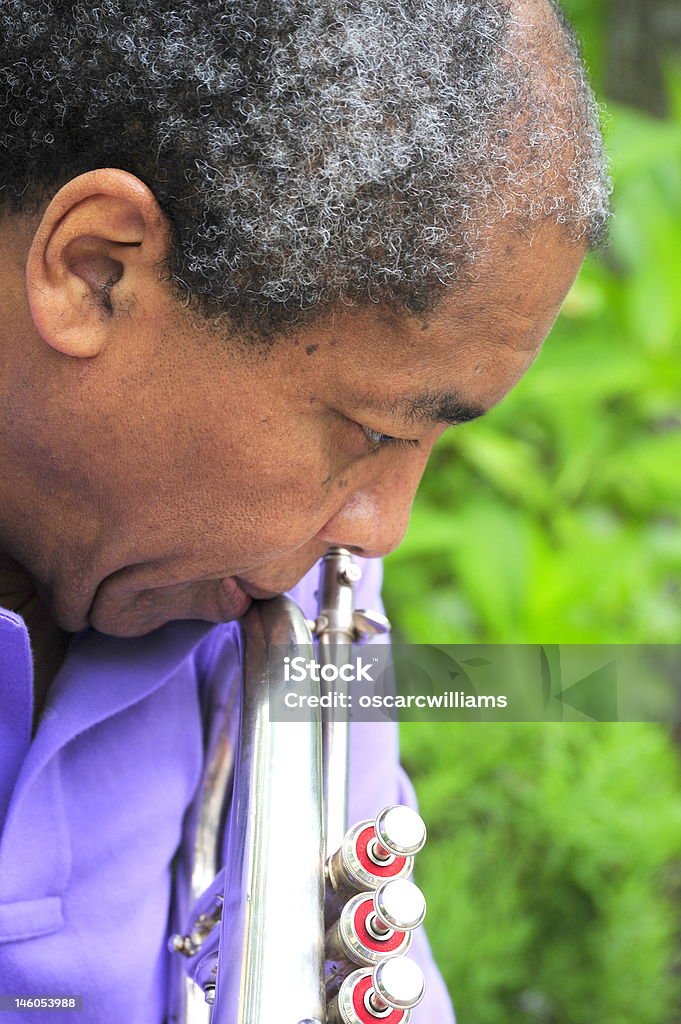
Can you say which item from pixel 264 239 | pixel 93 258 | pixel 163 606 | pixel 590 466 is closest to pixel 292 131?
pixel 264 239

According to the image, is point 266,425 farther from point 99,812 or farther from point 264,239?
point 99,812

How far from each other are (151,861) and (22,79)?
0.69 m

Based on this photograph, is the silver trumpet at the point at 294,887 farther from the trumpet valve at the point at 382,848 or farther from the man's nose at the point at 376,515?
the man's nose at the point at 376,515

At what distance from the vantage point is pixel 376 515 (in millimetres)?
1076

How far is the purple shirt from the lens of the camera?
104 centimetres

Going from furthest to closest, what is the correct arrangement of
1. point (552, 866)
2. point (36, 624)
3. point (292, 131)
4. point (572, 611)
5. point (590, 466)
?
point (590, 466), point (572, 611), point (552, 866), point (36, 624), point (292, 131)

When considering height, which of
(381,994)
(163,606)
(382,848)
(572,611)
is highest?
(572,611)

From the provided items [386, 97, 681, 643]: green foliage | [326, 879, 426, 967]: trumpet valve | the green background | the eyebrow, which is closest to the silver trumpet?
[326, 879, 426, 967]: trumpet valve

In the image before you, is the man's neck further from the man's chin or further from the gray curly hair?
the gray curly hair

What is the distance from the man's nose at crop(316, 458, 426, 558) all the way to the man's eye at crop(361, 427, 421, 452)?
30 mm

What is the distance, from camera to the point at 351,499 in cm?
107

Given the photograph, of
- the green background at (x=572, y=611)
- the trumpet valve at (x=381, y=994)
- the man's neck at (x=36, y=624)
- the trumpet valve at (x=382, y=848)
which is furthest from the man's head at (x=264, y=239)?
the green background at (x=572, y=611)

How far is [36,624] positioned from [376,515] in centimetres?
35

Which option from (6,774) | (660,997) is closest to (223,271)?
(6,774)
